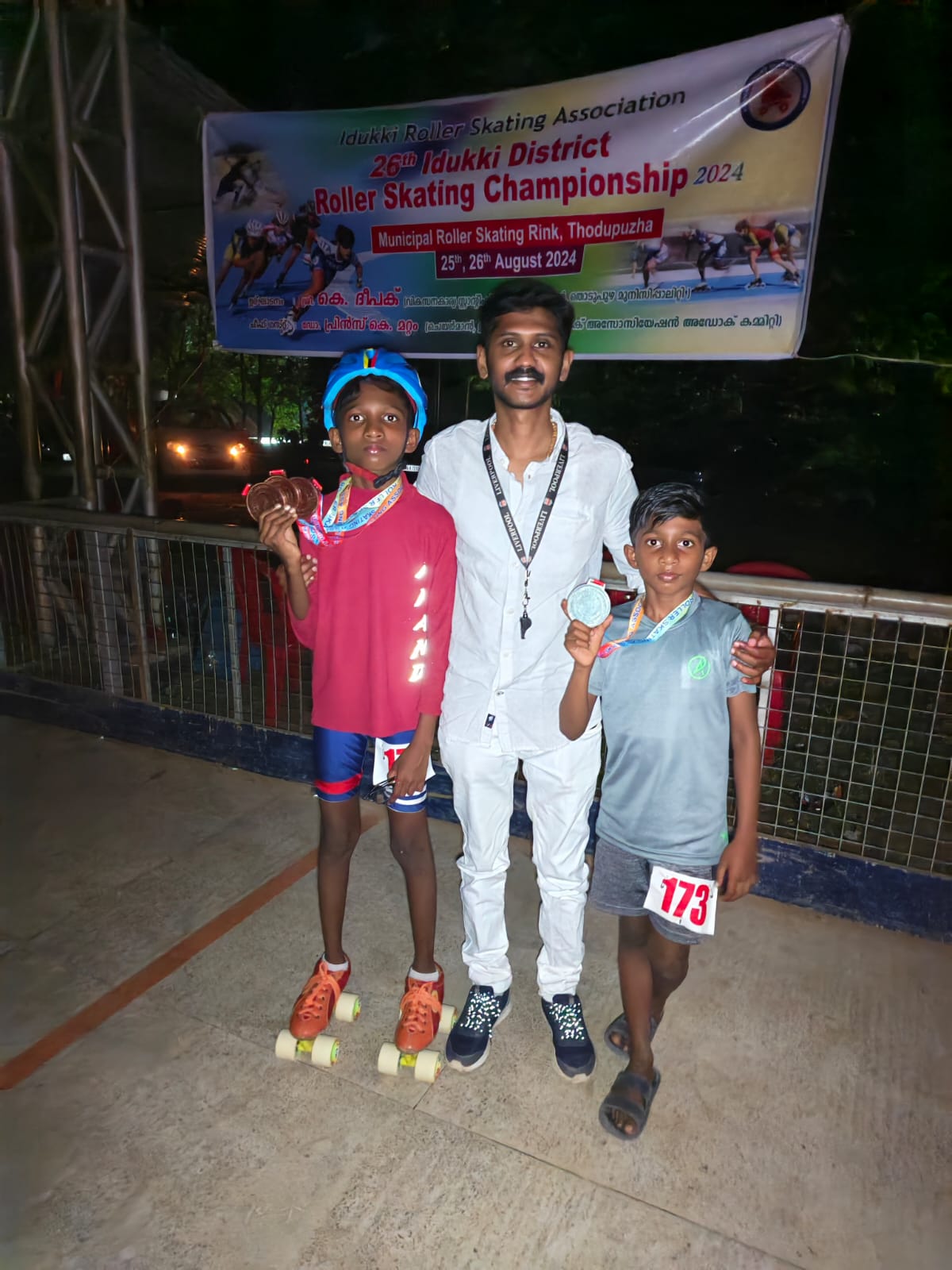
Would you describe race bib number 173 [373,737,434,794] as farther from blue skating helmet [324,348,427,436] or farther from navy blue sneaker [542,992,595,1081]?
blue skating helmet [324,348,427,436]

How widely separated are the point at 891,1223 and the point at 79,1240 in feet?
6.76

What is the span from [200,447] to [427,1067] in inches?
714

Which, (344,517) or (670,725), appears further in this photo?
(344,517)

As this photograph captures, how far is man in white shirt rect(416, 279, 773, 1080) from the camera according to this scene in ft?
7.79

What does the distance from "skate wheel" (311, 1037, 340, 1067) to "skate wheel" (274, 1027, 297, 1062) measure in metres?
0.06

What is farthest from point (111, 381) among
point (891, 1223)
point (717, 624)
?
point (891, 1223)

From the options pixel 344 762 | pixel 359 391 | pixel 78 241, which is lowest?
pixel 344 762

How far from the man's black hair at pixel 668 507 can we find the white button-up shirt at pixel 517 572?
0.68ft

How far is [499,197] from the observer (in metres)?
4.23

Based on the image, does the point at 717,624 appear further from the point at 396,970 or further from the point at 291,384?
the point at 291,384

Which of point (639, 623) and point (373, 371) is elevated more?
point (373, 371)

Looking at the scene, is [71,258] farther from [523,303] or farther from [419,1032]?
[419,1032]

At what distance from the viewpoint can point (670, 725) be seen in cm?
224

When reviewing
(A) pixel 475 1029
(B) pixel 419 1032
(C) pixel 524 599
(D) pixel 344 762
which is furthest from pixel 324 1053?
(C) pixel 524 599
